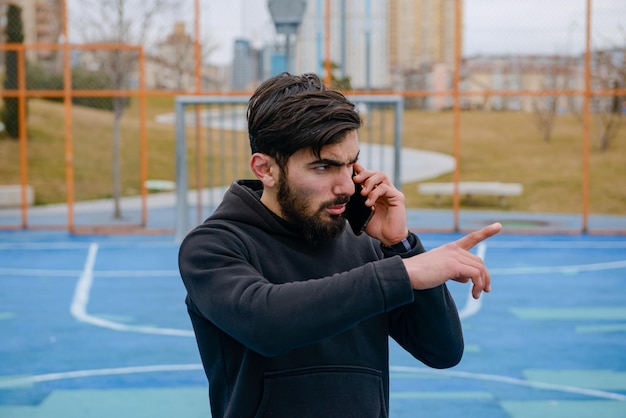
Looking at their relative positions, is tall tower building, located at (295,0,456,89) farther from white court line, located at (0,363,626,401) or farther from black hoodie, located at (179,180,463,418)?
black hoodie, located at (179,180,463,418)

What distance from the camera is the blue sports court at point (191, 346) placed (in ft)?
20.0

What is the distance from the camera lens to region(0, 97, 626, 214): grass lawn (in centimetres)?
2391

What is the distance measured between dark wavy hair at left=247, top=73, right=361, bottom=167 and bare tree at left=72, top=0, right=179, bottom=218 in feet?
49.6

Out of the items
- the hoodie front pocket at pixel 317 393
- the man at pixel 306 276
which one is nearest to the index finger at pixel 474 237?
the man at pixel 306 276

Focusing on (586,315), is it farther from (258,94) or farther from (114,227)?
(114,227)

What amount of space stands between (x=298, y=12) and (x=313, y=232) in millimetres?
8035

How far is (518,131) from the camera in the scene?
3180 cm

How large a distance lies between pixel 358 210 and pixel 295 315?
46 centimetres

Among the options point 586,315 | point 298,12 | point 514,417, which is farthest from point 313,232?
point 298,12

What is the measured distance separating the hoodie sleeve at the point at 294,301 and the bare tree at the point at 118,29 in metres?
15.3


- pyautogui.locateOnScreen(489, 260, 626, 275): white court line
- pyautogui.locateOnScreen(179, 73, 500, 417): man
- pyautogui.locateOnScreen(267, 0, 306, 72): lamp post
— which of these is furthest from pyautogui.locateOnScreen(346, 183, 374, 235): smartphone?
pyautogui.locateOnScreen(489, 260, 626, 275): white court line

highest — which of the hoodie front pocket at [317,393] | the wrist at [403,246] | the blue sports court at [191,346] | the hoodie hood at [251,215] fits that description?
the hoodie hood at [251,215]

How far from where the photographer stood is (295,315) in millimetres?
1977

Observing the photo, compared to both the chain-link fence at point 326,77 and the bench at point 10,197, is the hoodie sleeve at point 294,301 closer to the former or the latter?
the chain-link fence at point 326,77
